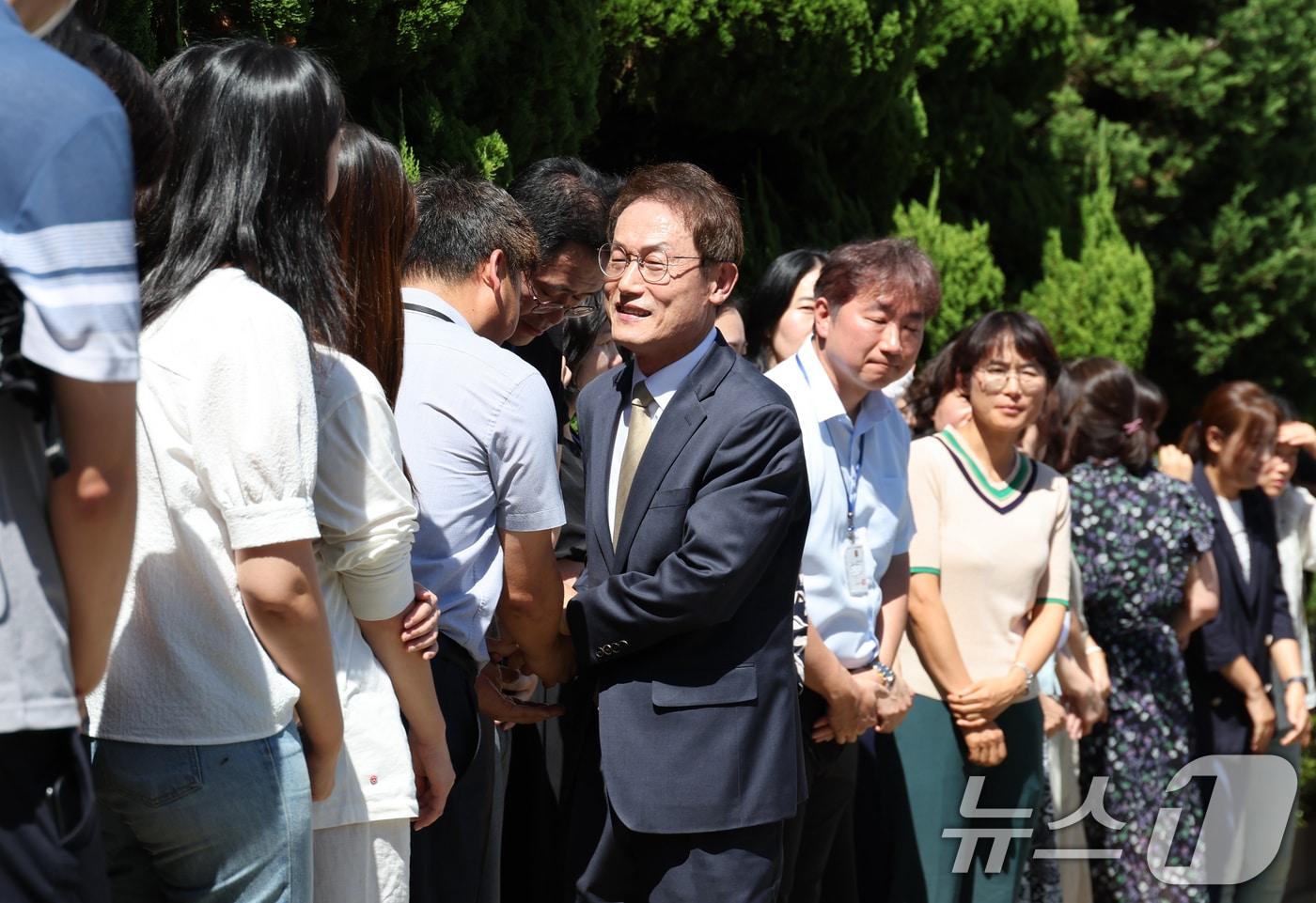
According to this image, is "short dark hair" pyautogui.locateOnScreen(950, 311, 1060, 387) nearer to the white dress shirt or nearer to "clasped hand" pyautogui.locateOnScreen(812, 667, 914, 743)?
"clasped hand" pyautogui.locateOnScreen(812, 667, 914, 743)

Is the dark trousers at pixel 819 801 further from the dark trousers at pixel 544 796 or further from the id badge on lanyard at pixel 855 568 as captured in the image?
the dark trousers at pixel 544 796

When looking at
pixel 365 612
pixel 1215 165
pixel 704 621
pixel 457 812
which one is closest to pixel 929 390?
pixel 704 621

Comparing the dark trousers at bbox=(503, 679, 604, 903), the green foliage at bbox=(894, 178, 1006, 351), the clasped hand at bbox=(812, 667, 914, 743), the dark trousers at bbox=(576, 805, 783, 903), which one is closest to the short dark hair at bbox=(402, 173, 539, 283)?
the dark trousers at bbox=(503, 679, 604, 903)

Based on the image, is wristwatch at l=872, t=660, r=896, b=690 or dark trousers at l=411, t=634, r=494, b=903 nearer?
dark trousers at l=411, t=634, r=494, b=903

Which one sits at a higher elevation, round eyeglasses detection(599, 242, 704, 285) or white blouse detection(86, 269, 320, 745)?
round eyeglasses detection(599, 242, 704, 285)

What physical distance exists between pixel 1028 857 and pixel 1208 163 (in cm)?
588

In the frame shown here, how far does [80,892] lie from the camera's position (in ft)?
5.00

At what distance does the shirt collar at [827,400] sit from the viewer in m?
4.00

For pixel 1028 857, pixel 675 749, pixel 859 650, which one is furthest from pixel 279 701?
pixel 1028 857

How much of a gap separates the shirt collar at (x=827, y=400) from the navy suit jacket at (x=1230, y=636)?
2.60 m

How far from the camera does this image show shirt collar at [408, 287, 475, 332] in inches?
121

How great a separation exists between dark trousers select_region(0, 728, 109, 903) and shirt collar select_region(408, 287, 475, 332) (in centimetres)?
164

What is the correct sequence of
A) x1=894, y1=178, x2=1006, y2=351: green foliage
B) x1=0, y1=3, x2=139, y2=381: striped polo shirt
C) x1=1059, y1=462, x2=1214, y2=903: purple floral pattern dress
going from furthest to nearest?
1. x1=894, y1=178, x2=1006, y2=351: green foliage
2. x1=1059, y1=462, x2=1214, y2=903: purple floral pattern dress
3. x1=0, y1=3, x2=139, y2=381: striped polo shirt

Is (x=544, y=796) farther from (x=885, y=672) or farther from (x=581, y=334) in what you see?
(x=581, y=334)
